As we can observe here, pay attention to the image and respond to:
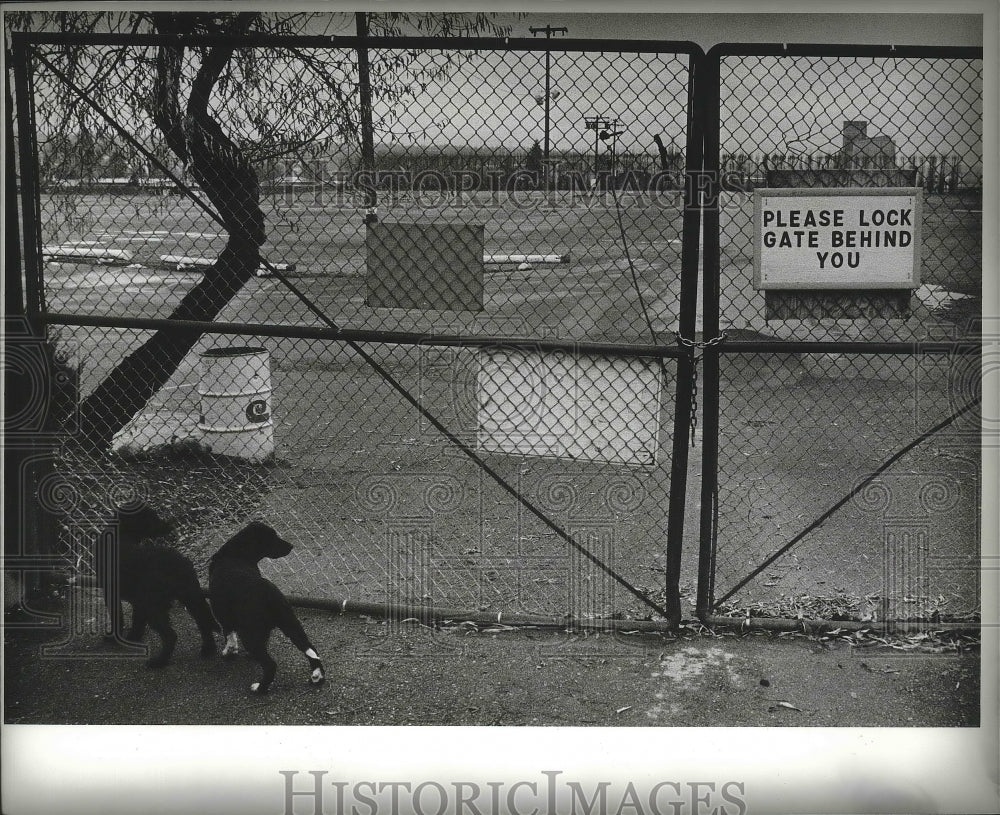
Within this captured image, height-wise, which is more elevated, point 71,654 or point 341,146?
point 341,146

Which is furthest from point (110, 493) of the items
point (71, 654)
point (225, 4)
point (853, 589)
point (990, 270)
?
point (990, 270)

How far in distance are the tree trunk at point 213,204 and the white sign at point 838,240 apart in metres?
2.39

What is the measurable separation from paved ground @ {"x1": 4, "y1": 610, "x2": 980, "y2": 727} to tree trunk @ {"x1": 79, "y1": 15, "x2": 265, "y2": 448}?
5.04 ft

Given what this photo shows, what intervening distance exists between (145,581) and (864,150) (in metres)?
3.45

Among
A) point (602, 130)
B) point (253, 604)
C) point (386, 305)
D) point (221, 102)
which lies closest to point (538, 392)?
point (386, 305)

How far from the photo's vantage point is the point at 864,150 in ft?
13.5

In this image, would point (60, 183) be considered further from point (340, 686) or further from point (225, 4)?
point (340, 686)

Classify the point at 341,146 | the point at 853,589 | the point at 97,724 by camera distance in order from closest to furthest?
the point at 97,724
the point at 853,589
the point at 341,146

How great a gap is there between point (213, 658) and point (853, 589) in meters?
2.78

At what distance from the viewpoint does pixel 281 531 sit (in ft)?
16.8

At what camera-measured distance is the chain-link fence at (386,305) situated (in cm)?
403

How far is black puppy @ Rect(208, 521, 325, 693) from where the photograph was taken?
3654 millimetres

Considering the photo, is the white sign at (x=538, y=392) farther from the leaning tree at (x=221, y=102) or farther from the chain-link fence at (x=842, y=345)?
the leaning tree at (x=221, y=102)

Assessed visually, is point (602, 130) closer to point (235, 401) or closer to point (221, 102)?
point (221, 102)
